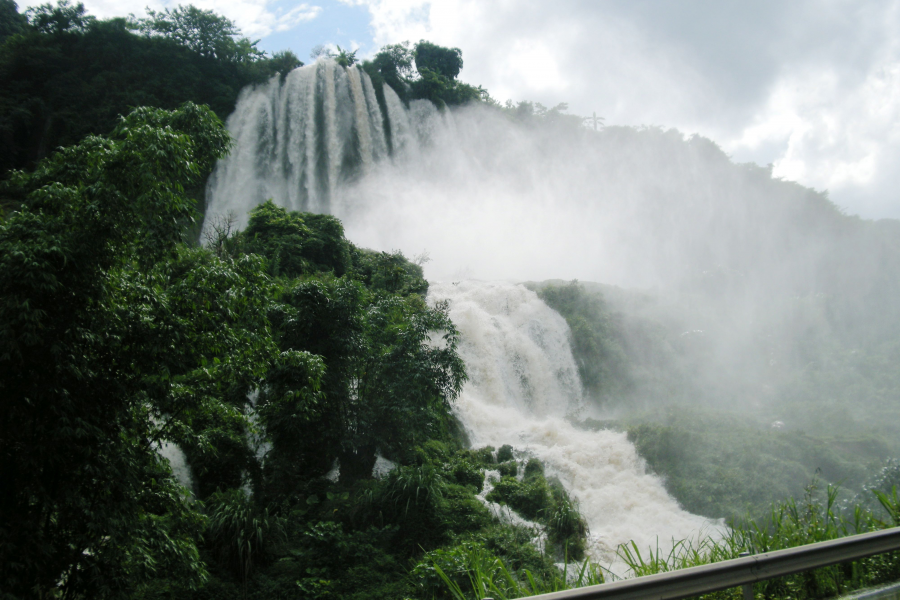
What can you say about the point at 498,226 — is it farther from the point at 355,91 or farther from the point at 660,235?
the point at 660,235

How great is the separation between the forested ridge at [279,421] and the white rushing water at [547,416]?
671 millimetres

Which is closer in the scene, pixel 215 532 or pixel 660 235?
pixel 215 532

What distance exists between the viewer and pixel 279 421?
985 cm

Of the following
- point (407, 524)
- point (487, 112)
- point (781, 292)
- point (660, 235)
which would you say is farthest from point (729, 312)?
point (407, 524)

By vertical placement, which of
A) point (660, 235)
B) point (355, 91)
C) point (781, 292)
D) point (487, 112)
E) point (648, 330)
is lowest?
point (648, 330)

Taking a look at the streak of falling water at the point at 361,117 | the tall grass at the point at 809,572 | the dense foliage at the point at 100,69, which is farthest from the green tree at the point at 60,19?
the tall grass at the point at 809,572

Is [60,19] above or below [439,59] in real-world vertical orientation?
below

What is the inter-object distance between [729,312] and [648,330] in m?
11.2

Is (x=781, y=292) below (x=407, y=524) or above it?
above

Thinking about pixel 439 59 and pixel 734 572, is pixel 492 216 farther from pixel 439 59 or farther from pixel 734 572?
pixel 734 572

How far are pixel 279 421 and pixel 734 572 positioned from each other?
891cm

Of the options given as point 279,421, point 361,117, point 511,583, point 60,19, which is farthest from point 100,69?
point 511,583

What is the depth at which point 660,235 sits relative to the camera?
158 ft

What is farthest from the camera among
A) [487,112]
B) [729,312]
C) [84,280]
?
[487,112]
